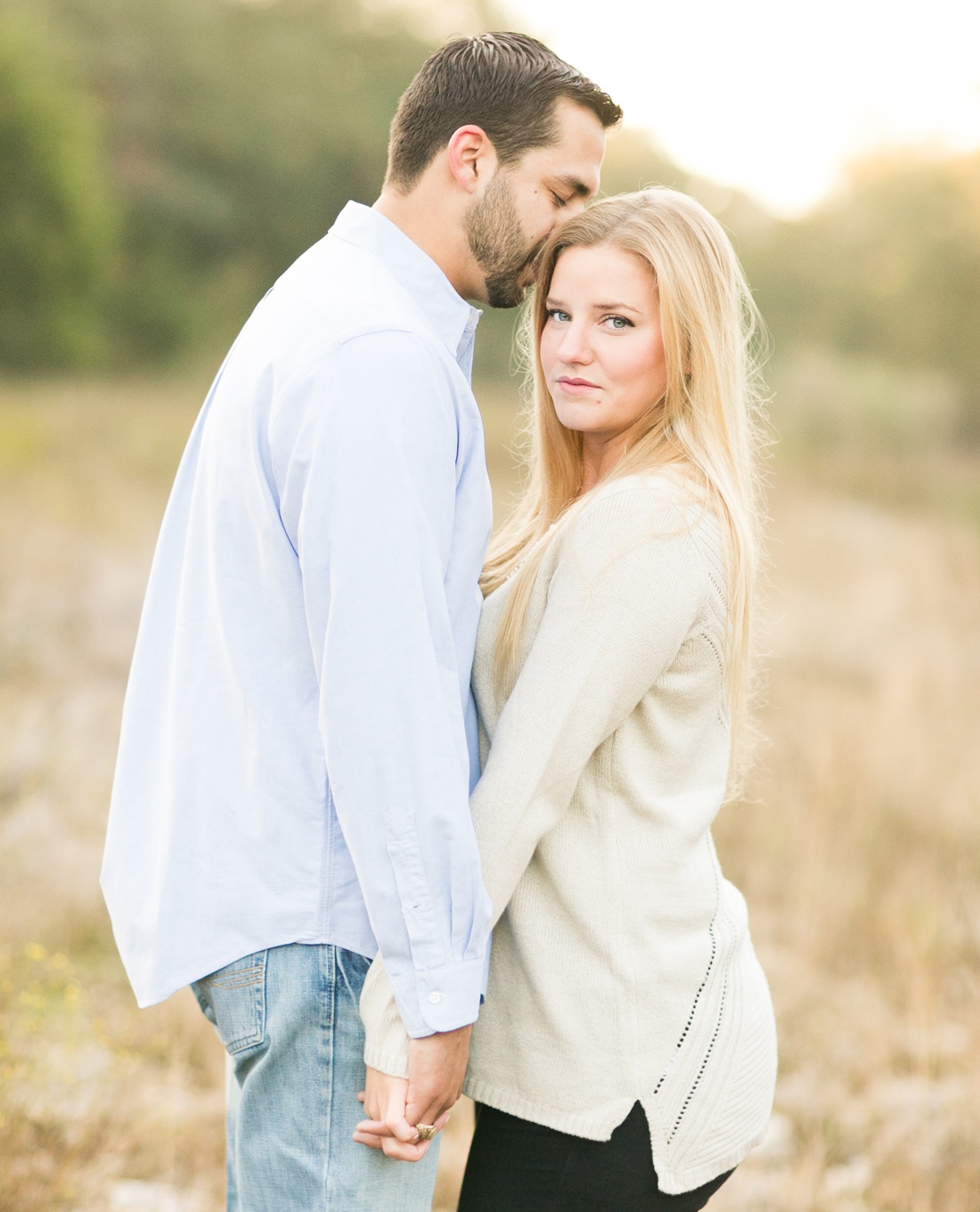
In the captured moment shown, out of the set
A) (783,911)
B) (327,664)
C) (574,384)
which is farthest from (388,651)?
(783,911)

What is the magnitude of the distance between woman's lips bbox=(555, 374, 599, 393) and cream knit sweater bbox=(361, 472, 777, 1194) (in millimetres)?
229

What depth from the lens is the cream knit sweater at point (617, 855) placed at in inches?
57.1

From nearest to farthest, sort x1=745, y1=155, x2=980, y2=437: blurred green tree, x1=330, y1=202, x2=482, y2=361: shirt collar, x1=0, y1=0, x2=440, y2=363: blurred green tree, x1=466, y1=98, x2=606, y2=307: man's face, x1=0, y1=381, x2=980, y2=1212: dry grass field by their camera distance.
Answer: x1=330, y1=202, x2=482, y2=361: shirt collar, x1=466, y1=98, x2=606, y2=307: man's face, x1=0, y1=381, x2=980, y2=1212: dry grass field, x1=745, y1=155, x2=980, y2=437: blurred green tree, x1=0, y1=0, x2=440, y2=363: blurred green tree

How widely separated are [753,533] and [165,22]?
88.3 feet

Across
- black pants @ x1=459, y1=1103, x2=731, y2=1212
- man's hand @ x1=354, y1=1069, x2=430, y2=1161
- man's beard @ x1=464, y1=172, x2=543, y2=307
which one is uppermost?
man's beard @ x1=464, y1=172, x2=543, y2=307

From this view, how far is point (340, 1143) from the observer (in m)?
1.42

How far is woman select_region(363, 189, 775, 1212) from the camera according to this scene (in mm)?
1457

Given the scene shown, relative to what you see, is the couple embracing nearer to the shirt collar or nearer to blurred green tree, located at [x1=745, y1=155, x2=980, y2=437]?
the shirt collar

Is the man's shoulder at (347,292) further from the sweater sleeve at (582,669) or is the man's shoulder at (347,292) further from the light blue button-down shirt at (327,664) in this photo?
the sweater sleeve at (582,669)

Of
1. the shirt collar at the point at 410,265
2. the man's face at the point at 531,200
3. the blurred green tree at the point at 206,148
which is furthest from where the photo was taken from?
the blurred green tree at the point at 206,148

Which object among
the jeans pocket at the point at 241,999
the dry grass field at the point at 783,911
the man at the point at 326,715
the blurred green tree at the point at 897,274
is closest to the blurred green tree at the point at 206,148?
the blurred green tree at the point at 897,274

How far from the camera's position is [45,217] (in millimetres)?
20516

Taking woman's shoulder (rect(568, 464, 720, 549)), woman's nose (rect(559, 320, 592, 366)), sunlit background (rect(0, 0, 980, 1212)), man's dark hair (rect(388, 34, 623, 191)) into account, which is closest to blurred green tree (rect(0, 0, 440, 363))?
sunlit background (rect(0, 0, 980, 1212))

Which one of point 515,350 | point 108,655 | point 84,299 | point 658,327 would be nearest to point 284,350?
point 658,327
